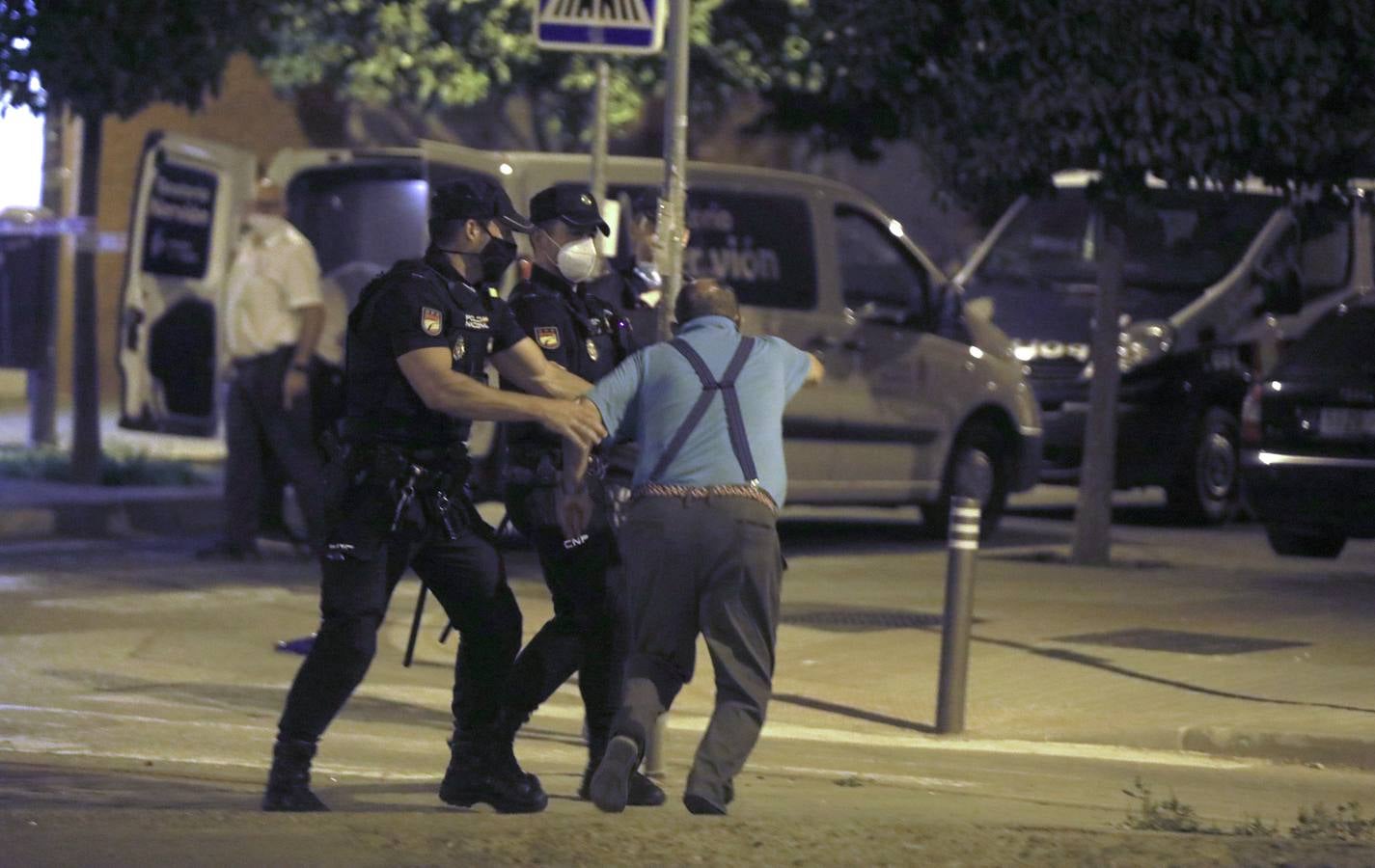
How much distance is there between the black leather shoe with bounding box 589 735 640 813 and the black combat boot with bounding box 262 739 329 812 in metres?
0.75

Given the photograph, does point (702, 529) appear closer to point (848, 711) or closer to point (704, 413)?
point (704, 413)

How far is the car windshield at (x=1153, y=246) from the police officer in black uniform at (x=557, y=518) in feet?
31.8

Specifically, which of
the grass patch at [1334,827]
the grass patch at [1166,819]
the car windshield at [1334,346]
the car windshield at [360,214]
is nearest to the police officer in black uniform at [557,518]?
the grass patch at [1166,819]

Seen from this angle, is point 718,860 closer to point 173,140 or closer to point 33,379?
point 173,140

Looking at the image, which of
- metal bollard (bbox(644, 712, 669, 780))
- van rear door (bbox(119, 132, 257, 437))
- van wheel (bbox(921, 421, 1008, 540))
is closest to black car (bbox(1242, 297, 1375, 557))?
van wheel (bbox(921, 421, 1008, 540))

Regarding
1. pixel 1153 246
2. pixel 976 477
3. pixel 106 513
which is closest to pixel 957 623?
pixel 976 477

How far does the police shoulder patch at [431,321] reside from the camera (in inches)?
248

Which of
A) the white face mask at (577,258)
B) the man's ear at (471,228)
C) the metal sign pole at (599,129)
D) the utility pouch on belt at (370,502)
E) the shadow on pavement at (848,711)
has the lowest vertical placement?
the shadow on pavement at (848,711)

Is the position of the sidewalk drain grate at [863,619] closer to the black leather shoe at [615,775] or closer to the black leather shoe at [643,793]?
the black leather shoe at [643,793]

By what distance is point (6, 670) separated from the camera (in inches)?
371

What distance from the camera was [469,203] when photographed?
6.51m

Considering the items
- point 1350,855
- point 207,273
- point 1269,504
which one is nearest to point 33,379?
point 207,273

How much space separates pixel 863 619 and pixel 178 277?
15.2 ft

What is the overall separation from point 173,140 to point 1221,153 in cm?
562
